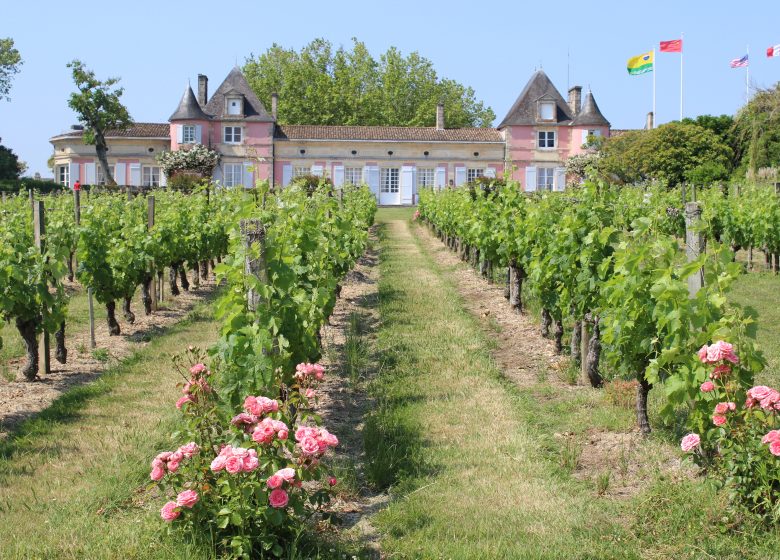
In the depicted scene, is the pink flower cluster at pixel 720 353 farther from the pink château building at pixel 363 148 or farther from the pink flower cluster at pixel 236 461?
the pink château building at pixel 363 148

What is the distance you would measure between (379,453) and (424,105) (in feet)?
167

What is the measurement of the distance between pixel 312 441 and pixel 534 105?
145ft

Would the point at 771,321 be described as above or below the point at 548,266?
below

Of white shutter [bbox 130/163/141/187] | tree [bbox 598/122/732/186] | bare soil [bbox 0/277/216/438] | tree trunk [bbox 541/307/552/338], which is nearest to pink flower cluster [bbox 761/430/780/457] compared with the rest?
bare soil [bbox 0/277/216/438]

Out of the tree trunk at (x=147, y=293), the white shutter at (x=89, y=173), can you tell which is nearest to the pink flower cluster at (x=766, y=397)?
the tree trunk at (x=147, y=293)

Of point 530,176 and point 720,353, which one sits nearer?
point 720,353

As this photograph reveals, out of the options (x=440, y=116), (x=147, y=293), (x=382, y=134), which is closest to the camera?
(x=147, y=293)

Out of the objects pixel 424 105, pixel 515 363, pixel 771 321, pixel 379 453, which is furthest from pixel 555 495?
pixel 424 105

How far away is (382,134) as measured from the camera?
45344 mm

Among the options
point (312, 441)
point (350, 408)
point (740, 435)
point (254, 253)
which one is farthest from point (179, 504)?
point (350, 408)

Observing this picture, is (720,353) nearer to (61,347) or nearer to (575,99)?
(61,347)

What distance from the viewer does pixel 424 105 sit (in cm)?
5456

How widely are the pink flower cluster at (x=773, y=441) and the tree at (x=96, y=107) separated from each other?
Result: 4262 cm

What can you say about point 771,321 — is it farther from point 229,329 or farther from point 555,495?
point 229,329
